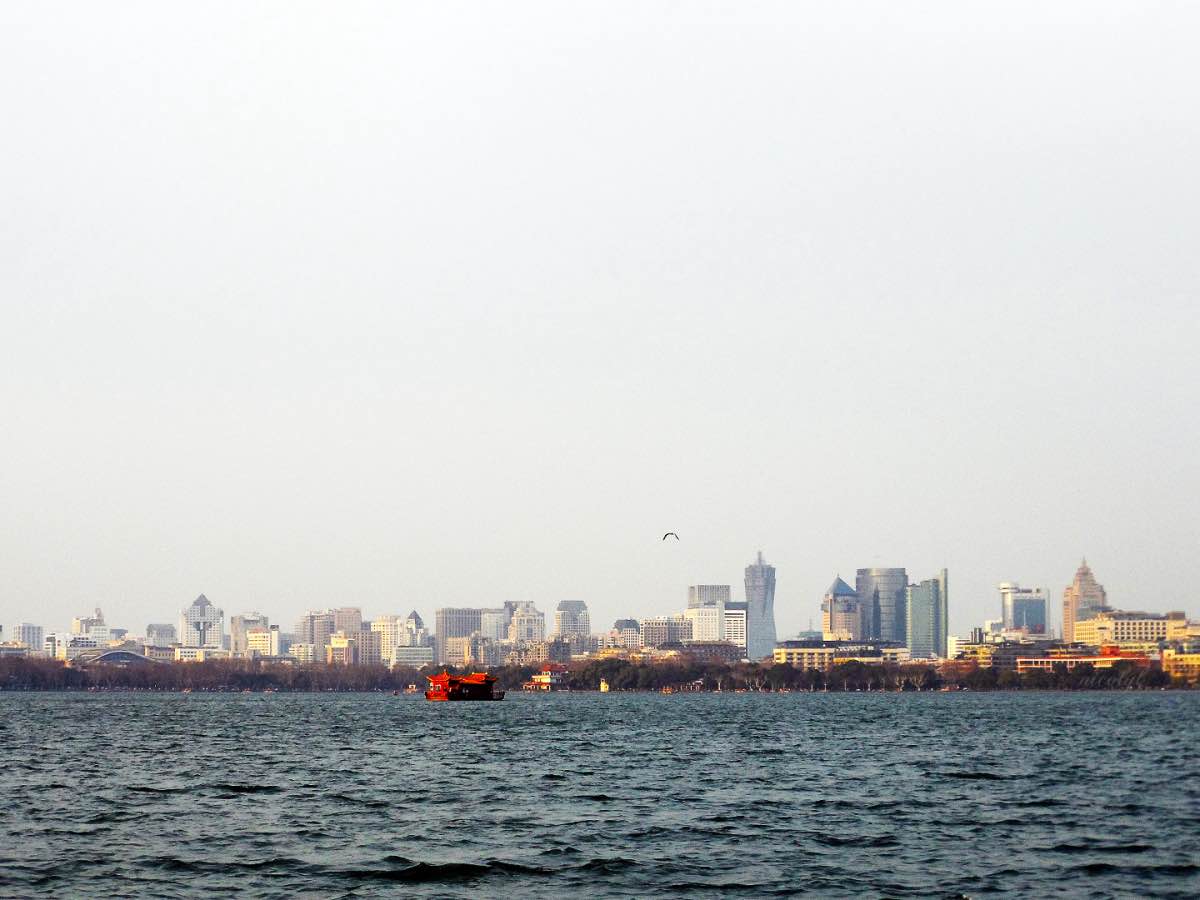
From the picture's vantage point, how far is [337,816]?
176ft

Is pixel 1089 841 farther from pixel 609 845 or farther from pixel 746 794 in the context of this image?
pixel 746 794

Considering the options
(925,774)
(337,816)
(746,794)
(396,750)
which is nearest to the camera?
(337,816)

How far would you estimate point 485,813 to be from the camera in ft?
180

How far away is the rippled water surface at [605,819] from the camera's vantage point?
130ft

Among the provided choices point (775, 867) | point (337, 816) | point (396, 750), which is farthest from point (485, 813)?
point (396, 750)

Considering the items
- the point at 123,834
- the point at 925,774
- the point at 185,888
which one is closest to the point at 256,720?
the point at 925,774

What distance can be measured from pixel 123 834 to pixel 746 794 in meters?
24.3

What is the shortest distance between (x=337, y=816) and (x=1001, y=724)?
304ft

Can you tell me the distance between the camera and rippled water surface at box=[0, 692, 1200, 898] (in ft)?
130

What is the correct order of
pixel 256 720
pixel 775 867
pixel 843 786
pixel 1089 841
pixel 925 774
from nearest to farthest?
pixel 775 867 < pixel 1089 841 < pixel 843 786 < pixel 925 774 < pixel 256 720

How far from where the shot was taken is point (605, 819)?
52.6 m

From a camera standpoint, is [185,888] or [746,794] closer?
[185,888]

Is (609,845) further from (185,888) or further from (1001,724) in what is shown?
(1001,724)

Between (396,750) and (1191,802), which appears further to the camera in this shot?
(396,750)
